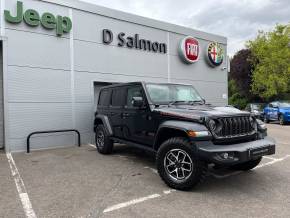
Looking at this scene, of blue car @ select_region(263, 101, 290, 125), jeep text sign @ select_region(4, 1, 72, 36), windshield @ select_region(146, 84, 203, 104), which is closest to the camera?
windshield @ select_region(146, 84, 203, 104)

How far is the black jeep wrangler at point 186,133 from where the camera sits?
4.77m

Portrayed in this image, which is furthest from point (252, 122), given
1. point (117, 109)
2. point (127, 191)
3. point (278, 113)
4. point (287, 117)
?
point (278, 113)

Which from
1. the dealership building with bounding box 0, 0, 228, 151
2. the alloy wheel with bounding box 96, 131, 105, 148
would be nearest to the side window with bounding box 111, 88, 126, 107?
the alloy wheel with bounding box 96, 131, 105, 148

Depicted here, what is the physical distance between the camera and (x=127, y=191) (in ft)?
16.6

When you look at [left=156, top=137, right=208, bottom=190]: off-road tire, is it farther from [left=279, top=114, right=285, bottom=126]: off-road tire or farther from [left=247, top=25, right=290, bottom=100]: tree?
[left=247, top=25, right=290, bottom=100]: tree

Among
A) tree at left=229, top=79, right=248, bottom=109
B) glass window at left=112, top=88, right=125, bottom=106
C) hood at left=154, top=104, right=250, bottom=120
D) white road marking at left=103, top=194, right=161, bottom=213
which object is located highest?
tree at left=229, top=79, right=248, bottom=109

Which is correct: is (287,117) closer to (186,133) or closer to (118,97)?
(118,97)

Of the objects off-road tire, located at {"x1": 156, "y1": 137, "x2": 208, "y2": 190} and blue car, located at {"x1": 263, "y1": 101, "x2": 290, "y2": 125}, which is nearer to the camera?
off-road tire, located at {"x1": 156, "y1": 137, "x2": 208, "y2": 190}

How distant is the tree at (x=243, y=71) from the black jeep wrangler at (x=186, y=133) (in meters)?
29.3

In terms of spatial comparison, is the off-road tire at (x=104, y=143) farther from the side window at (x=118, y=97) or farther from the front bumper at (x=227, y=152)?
the front bumper at (x=227, y=152)

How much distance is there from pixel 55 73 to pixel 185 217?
7.18m

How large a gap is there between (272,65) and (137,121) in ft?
84.7

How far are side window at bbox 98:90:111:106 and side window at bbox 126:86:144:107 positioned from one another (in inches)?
46.1

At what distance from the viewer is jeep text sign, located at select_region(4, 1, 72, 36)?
8.77m
